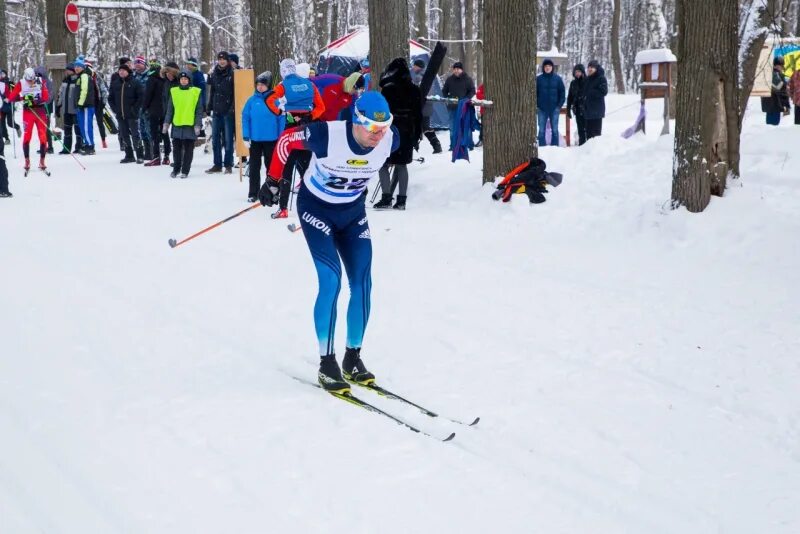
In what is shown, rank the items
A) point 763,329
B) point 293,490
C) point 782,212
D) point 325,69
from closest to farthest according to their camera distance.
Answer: point 293,490 → point 763,329 → point 782,212 → point 325,69

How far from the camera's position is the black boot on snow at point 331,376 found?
16.2 ft

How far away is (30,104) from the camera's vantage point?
560 inches

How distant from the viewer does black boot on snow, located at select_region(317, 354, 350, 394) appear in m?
4.93

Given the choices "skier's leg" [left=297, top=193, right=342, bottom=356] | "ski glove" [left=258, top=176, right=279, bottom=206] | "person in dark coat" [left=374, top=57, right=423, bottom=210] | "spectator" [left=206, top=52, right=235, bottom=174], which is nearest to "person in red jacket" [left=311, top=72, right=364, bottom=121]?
"person in dark coat" [left=374, top=57, right=423, bottom=210]

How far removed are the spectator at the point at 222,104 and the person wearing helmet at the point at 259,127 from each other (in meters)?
2.87

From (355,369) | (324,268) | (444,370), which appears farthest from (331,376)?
(444,370)

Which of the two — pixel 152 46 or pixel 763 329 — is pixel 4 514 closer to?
pixel 763 329

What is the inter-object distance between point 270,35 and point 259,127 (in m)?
3.05

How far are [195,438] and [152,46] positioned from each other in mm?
41469

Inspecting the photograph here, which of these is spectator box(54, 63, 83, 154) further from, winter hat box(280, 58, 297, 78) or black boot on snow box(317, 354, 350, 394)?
black boot on snow box(317, 354, 350, 394)

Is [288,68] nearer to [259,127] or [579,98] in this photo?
[259,127]

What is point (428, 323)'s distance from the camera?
633 cm

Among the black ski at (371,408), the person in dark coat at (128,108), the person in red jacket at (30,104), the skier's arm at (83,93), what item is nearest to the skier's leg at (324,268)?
the black ski at (371,408)

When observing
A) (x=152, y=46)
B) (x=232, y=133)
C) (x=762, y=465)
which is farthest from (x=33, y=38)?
(x=762, y=465)
